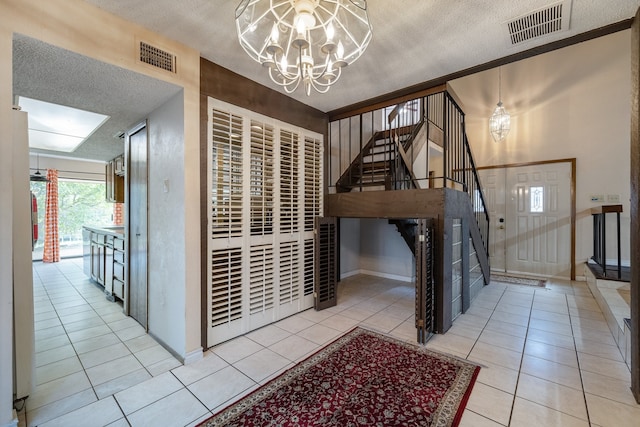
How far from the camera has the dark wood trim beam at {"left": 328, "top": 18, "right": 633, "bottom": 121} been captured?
2.11m

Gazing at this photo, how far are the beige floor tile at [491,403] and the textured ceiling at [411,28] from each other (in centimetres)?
270

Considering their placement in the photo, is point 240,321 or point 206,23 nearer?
point 206,23

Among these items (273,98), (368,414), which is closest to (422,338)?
(368,414)

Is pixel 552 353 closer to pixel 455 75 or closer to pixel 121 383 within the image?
pixel 455 75

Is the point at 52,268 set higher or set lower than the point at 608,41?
lower

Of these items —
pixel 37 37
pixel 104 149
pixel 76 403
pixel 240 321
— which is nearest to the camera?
pixel 37 37

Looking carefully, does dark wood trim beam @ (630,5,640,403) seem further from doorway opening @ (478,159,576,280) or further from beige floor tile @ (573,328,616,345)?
doorway opening @ (478,159,576,280)

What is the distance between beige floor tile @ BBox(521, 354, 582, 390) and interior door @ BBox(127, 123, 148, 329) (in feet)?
12.1

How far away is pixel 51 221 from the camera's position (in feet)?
21.7

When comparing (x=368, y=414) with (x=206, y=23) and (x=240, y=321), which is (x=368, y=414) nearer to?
(x=240, y=321)

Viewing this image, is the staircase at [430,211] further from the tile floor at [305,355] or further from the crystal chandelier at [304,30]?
the crystal chandelier at [304,30]

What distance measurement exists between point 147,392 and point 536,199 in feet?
21.4

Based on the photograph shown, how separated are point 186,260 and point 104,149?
12.3 feet

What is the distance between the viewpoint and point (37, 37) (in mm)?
1674
